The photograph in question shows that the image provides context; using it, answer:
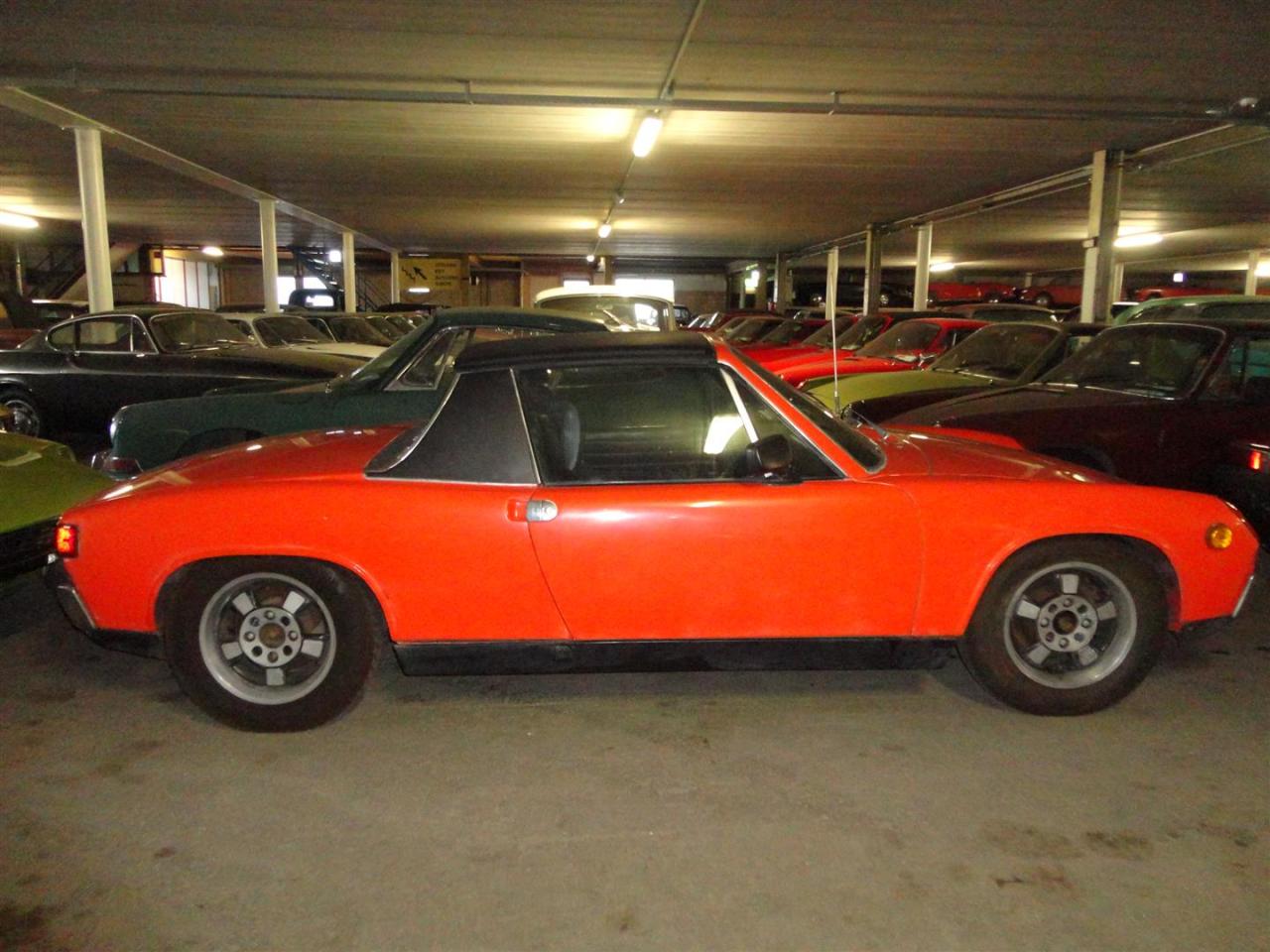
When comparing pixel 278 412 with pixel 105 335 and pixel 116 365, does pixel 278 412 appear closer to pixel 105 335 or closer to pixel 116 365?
pixel 116 365

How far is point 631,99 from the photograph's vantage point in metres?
10.8

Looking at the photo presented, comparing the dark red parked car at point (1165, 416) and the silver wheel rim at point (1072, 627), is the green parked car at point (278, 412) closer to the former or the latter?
the dark red parked car at point (1165, 416)

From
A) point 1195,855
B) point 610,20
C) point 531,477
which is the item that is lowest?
point 1195,855

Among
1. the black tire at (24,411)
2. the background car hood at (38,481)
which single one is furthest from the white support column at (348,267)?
the background car hood at (38,481)

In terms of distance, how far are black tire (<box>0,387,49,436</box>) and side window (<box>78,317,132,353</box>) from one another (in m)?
0.77

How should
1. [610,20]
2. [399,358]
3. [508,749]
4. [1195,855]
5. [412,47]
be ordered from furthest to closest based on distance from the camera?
[412,47] → [610,20] → [399,358] → [508,749] → [1195,855]

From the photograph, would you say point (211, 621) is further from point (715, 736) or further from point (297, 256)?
Answer: point (297, 256)

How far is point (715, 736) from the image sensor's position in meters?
3.51

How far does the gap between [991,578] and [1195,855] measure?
109cm

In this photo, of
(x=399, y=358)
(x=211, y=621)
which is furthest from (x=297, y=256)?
(x=211, y=621)

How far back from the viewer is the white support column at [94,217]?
13.0 metres

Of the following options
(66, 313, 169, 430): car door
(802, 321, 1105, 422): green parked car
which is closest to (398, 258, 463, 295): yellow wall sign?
(66, 313, 169, 430): car door

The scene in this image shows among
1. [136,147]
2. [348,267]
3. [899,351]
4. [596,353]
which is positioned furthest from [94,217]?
[348,267]

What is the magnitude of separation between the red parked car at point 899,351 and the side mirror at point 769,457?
5.99 metres
